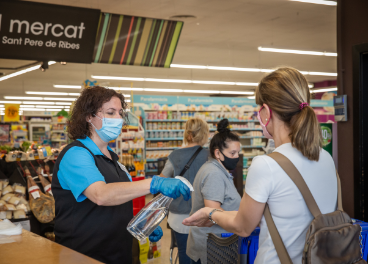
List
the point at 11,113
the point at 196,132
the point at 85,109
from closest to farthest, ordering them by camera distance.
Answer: the point at 85,109 → the point at 196,132 → the point at 11,113

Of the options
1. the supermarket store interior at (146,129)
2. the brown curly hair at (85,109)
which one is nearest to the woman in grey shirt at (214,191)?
the supermarket store interior at (146,129)

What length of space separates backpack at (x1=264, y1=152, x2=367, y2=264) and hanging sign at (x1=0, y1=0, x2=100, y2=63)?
3.70 meters

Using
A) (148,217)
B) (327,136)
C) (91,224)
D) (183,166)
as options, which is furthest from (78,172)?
(327,136)

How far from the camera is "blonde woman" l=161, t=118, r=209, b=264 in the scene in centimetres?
336

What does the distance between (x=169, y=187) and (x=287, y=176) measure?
0.59 m

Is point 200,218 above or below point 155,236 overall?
above

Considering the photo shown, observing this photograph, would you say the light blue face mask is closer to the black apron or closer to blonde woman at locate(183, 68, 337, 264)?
the black apron

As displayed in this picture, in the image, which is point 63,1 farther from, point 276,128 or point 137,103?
point 276,128

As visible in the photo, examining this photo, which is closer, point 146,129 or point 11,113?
point 11,113

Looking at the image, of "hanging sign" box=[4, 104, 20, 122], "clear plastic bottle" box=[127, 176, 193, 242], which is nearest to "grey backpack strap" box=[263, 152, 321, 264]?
"clear plastic bottle" box=[127, 176, 193, 242]

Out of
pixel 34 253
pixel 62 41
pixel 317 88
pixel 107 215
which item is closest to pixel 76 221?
pixel 107 215

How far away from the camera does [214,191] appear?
258 cm

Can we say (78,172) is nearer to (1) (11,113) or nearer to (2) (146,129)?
(1) (11,113)

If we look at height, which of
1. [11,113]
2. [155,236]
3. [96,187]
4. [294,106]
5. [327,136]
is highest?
[11,113]
